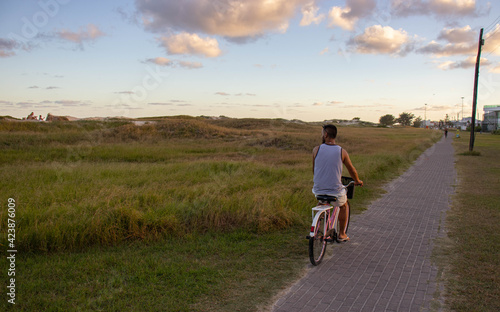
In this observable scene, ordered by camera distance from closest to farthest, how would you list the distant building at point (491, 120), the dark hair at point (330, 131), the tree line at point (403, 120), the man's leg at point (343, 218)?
the dark hair at point (330, 131), the man's leg at point (343, 218), the distant building at point (491, 120), the tree line at point (403, 120)

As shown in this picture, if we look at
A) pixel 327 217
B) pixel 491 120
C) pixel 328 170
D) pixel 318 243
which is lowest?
pixel 318 243

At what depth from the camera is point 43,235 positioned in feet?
17.4

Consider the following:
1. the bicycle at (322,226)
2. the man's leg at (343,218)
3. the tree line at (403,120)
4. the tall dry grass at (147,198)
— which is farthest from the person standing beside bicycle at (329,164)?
the tree line at (403,120)

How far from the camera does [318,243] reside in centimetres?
512

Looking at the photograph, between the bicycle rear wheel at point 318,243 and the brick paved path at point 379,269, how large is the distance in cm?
13

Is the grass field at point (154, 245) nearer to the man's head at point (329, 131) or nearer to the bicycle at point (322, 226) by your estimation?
the bicycle at point (322, 226)

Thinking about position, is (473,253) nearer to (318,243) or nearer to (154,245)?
(318,243)

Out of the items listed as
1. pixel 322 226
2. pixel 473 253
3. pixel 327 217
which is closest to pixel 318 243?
pixel 322 226

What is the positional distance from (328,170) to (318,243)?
40.5 inches

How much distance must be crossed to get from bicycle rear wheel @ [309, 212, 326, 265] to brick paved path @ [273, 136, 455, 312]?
128 millimetres

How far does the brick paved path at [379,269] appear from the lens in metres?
3.94

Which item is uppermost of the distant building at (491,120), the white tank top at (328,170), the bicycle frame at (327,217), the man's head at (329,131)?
the distant building at (491,120)

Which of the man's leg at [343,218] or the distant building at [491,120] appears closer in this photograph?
the man's leg at [343,218]

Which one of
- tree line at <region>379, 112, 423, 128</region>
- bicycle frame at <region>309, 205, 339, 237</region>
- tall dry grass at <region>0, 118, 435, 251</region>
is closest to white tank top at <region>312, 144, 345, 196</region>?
bicycle frame at <region>309, 205, 339, 237</region>
